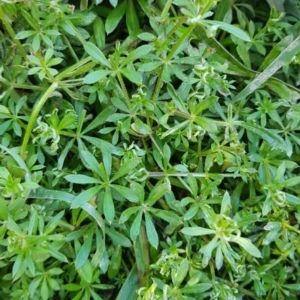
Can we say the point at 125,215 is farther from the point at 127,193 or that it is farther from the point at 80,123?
the point at 80,123

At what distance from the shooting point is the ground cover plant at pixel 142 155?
879 millimetres

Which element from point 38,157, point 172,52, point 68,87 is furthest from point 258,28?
point 38,157

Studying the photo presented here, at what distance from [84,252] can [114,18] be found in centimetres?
48

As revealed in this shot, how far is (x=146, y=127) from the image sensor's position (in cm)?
93

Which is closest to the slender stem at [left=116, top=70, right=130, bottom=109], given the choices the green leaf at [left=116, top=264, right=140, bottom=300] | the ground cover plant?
the ground cover plant

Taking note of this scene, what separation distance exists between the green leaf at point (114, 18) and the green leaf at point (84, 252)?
417 mm

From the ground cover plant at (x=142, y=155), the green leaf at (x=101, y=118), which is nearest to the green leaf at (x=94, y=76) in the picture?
the ground cover plant at (x=142, y=155)

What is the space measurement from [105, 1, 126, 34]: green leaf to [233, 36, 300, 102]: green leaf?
293mm

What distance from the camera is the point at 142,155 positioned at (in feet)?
3.09

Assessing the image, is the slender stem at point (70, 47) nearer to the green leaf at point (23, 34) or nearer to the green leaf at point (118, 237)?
the green leaf at point (23, 34)

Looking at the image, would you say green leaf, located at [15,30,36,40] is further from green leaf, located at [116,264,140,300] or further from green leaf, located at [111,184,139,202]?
green leaf, located at [116,264,140,300]

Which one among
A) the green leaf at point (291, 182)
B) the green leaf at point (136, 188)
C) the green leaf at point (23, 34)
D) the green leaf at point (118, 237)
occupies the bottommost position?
the green leaf at point (118, 237)

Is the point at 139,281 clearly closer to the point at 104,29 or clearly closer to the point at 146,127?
the point at 146,127

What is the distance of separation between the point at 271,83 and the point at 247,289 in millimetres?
452
